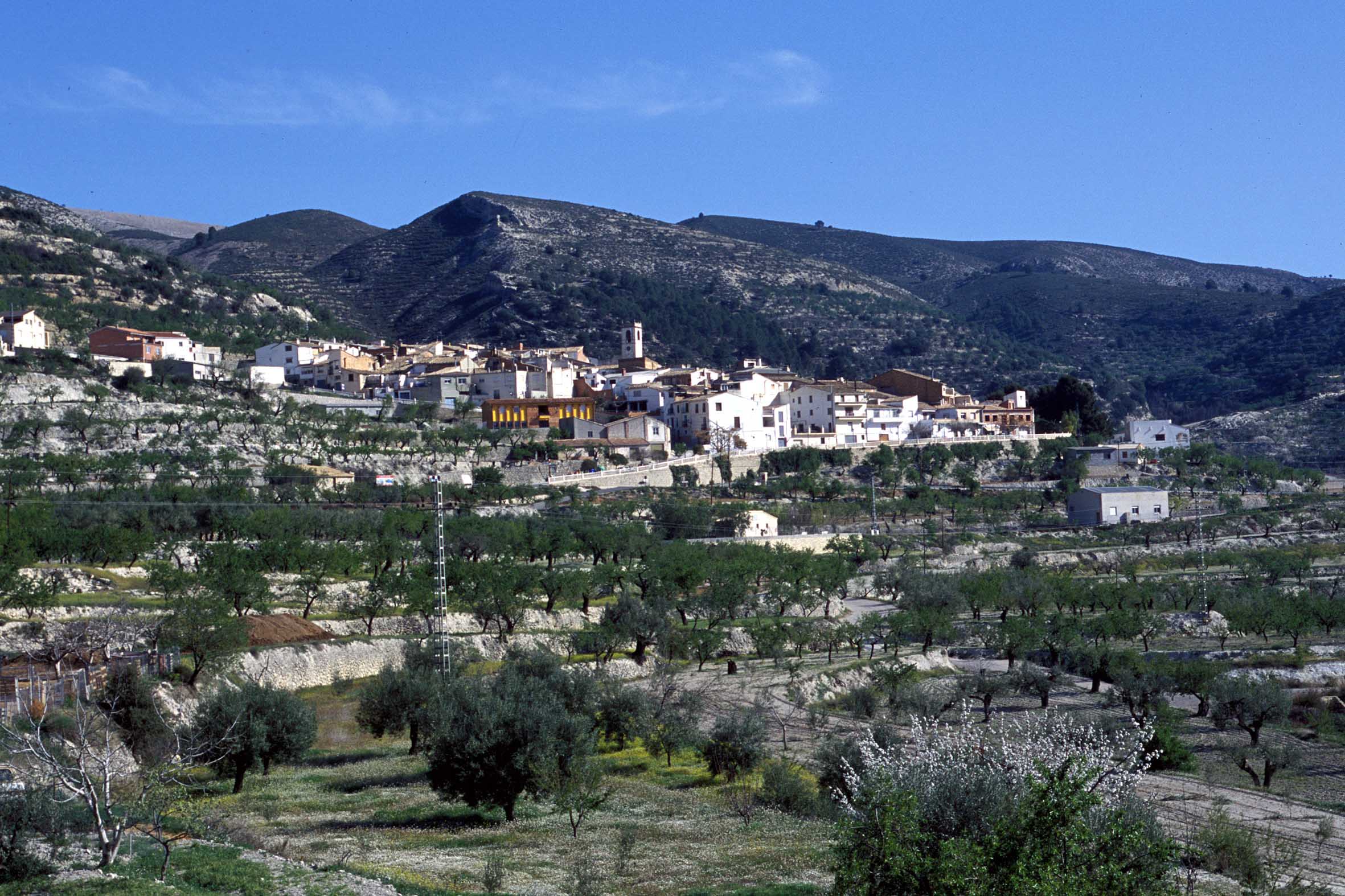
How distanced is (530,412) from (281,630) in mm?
52074

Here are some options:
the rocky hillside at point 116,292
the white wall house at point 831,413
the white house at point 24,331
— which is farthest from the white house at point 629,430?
the white house at point 24,331

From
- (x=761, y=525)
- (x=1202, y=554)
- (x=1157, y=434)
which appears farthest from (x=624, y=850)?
(x=1157, y=434)

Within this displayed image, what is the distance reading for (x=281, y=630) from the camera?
3734 centimetres

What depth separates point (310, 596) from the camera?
1736 inches

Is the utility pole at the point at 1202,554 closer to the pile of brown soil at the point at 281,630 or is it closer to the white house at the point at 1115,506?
the white house at the point at 1115,506

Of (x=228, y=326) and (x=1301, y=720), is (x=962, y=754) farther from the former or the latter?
Result: (x=228, y=326)

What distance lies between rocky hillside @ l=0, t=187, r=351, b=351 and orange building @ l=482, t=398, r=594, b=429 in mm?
23014

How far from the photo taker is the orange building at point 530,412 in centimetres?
8706

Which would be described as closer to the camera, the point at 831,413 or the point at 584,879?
the point at 584,879

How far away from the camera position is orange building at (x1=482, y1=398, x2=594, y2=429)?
286 ft

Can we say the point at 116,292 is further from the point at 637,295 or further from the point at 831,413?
the point at 637,295

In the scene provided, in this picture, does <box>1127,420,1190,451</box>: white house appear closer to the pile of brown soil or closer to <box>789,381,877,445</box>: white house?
<box>789,381,877,445</box>: white house

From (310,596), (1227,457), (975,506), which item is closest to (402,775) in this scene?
(310,596)

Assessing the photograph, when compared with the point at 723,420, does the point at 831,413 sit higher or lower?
higher
